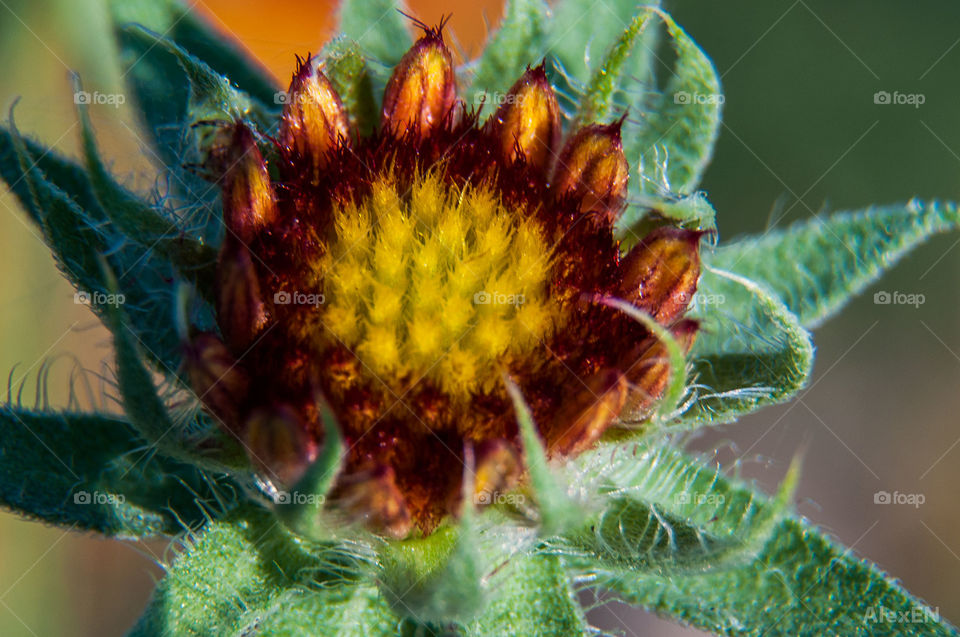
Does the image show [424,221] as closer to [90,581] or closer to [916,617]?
[916,617]

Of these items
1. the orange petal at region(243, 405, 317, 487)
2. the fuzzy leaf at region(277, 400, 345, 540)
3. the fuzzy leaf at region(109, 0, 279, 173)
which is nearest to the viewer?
the fuzzy leaf at region(277, 400, 345, 540)

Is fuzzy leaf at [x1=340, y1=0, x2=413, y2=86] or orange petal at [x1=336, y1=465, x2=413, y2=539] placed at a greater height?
fuzzy leaf at [x1=340, y1=0, x2=413, y2=86]

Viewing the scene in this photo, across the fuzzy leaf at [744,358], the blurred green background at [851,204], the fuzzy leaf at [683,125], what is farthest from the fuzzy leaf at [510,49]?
the blurred green background at [851,204]

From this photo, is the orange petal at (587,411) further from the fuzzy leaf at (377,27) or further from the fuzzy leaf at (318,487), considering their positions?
the fuzzy leaf at (377,27)

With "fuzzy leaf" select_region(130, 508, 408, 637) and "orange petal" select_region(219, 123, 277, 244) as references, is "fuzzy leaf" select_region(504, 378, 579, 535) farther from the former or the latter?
"orange petal" select_region(219, 123, 277, 244)

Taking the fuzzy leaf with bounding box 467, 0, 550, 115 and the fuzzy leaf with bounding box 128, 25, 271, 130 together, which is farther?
the fuzzy leaf with bounding box 467, 0, 550, 115

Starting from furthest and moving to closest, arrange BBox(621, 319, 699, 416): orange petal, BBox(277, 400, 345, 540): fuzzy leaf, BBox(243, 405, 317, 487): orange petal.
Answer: BBox(621, 319, 699, 416): orange petal, BBox(243, 405, 317, 487): orange petal, BBox(277, 400, 345, 540): fuzzy leaf

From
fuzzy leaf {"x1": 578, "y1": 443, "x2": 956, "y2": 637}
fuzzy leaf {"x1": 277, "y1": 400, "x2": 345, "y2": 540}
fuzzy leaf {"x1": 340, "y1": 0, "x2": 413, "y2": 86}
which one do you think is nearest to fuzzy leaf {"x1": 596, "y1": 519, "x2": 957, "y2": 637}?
fuzzy leaf {"x1": 578, "y1": 443, "x2": 956, "y2": 637}

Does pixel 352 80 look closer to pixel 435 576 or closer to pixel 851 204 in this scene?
pixel 435 576
